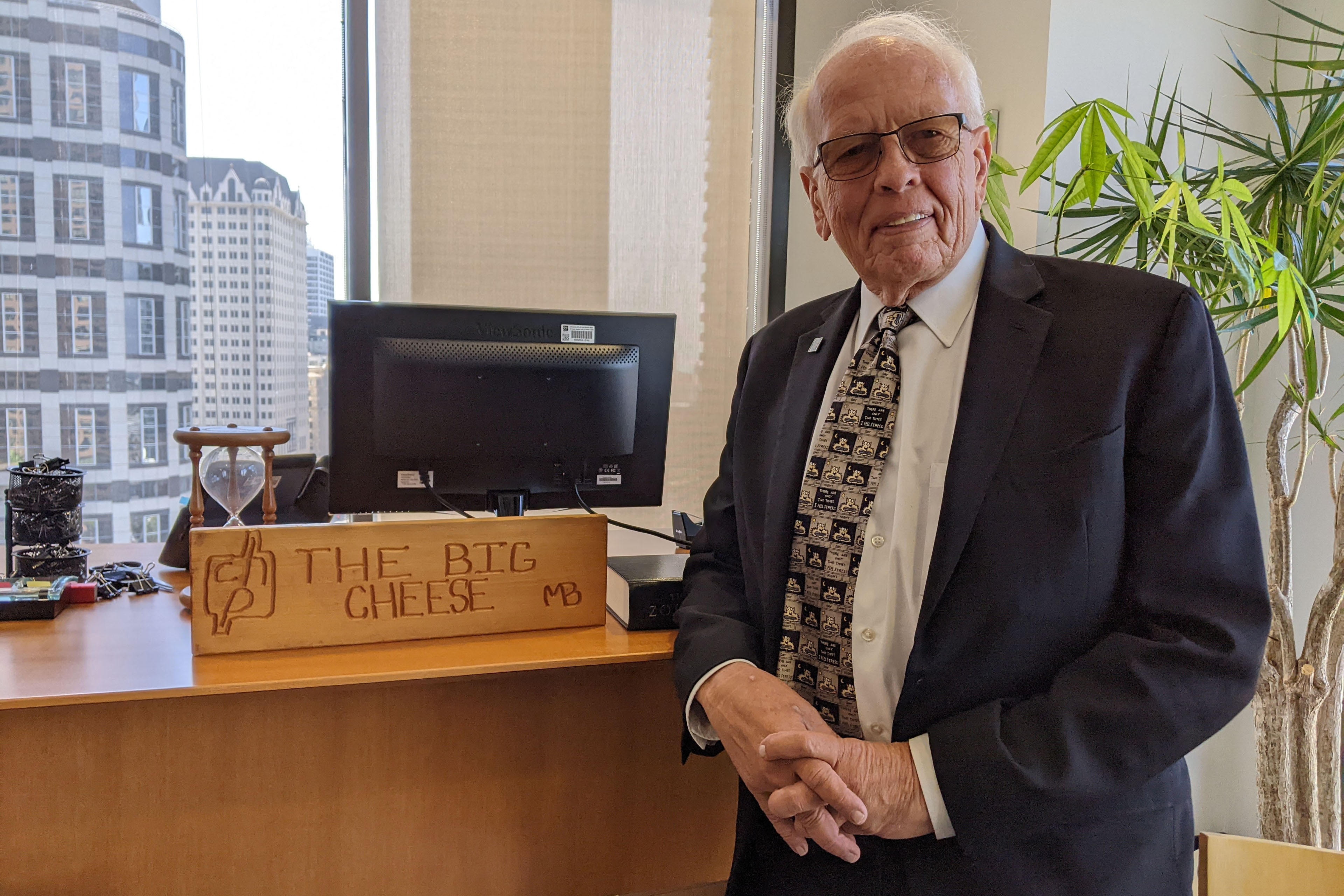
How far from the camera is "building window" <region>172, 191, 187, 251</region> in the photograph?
289cm

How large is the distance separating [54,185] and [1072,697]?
10.4ft

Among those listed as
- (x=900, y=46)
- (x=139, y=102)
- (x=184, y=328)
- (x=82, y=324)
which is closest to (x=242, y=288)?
(x=184, y=328)

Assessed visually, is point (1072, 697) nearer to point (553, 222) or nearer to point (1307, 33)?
point (1307, 33)

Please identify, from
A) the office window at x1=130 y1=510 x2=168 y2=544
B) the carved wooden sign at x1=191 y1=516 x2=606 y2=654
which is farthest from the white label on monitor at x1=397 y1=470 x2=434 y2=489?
the office window at x1=130 y1=510 x2=168 y2=544

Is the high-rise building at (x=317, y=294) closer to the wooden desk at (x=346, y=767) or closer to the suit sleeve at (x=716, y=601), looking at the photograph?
the wooden desk at (x=346, y=767)

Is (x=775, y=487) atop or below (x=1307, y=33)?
below

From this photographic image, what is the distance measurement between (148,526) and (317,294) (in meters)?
0.95

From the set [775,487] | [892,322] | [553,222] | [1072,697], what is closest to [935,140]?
[892,322]

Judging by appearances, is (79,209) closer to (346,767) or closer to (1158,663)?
(346,767)

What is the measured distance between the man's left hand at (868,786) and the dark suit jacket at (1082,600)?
0.14 ft

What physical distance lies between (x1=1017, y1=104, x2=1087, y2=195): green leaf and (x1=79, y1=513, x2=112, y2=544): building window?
289 cm

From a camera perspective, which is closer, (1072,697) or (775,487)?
(1072,697)

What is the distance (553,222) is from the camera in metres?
3.17

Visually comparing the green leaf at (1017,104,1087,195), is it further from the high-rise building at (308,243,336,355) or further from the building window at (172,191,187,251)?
the building window at (172,191,187,251)
